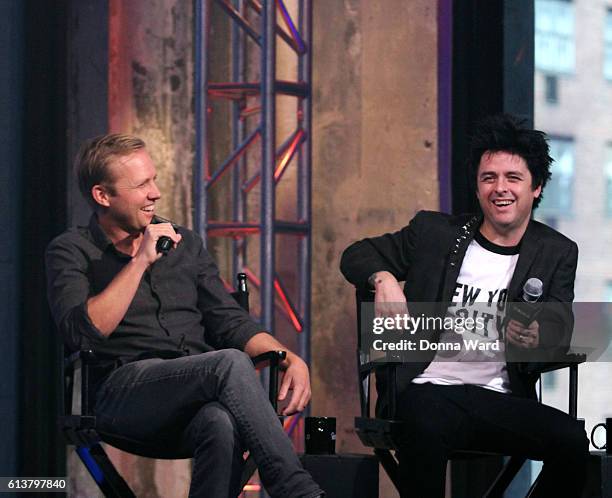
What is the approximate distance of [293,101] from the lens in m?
5.14

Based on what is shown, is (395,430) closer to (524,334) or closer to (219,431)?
(524,334)

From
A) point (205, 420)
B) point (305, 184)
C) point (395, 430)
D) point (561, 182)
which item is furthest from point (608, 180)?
point (205, 420)

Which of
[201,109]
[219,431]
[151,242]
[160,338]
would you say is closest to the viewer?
[219,431]

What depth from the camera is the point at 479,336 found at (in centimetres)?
321

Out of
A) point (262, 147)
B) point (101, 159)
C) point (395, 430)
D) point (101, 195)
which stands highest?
point (262, 147)

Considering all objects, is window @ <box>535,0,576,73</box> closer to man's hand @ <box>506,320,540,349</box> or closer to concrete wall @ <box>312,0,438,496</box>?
concrete wall @ <box>312,0,438,496</box>

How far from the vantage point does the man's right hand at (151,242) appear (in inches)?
120

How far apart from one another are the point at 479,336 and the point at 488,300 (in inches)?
4.4

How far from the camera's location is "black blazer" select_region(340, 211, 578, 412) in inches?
126

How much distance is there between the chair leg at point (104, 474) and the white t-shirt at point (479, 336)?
2.81ft

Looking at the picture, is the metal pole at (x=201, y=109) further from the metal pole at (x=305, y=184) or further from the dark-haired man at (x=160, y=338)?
the dark-haired man at (x=160, y=338)

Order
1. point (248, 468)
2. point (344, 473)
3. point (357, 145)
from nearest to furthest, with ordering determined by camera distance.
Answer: point (248, 468)
point (344, 473)
point (357, 145)

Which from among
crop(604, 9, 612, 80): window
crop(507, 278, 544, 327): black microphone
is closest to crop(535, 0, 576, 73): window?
crop(604, 9, 612, 80): window

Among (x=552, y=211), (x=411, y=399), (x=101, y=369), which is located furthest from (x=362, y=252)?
(x=552, y=211)
